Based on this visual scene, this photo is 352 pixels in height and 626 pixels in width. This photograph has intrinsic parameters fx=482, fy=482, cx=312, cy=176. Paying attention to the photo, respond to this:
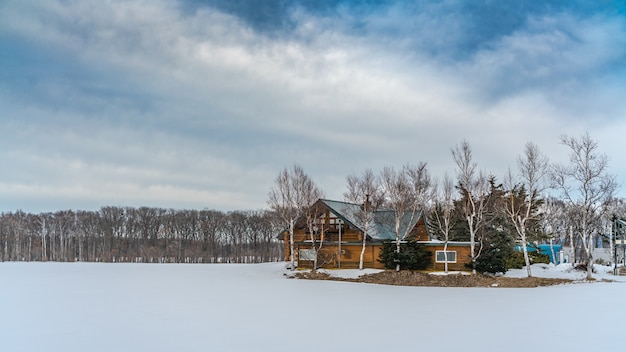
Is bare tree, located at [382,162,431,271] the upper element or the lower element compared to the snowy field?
upper

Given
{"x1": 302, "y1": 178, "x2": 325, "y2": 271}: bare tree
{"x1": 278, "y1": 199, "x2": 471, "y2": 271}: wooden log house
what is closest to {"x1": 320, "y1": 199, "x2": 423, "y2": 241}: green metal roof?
{"x1": 278, "y1": 199, "x2": 471, "y2": 271}: wooden log house

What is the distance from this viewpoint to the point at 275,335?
10.5 m

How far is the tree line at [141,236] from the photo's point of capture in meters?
66.8

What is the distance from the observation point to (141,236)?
7012 cm

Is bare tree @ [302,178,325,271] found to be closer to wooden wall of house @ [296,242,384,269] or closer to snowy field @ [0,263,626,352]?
wooden wall of house @ [296,242,384,269]

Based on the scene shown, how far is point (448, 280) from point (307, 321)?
53.2 ft

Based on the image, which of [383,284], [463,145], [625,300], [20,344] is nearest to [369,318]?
[20,344]

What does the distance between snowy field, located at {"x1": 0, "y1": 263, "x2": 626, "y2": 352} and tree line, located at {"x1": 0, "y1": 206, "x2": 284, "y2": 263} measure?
47346 mm

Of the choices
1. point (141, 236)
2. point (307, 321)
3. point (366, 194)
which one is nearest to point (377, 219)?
point (366, 194)

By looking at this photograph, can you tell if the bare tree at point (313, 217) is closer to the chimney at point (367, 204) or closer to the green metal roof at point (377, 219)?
the green metal roof at point (377, 219)

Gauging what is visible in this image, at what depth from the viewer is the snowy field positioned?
9.56 meters

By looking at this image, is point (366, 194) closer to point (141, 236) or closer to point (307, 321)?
point (307, 321)

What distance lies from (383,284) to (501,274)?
966 cm

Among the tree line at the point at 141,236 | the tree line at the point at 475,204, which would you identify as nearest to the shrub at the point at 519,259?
the tree line at the point at 475,204
